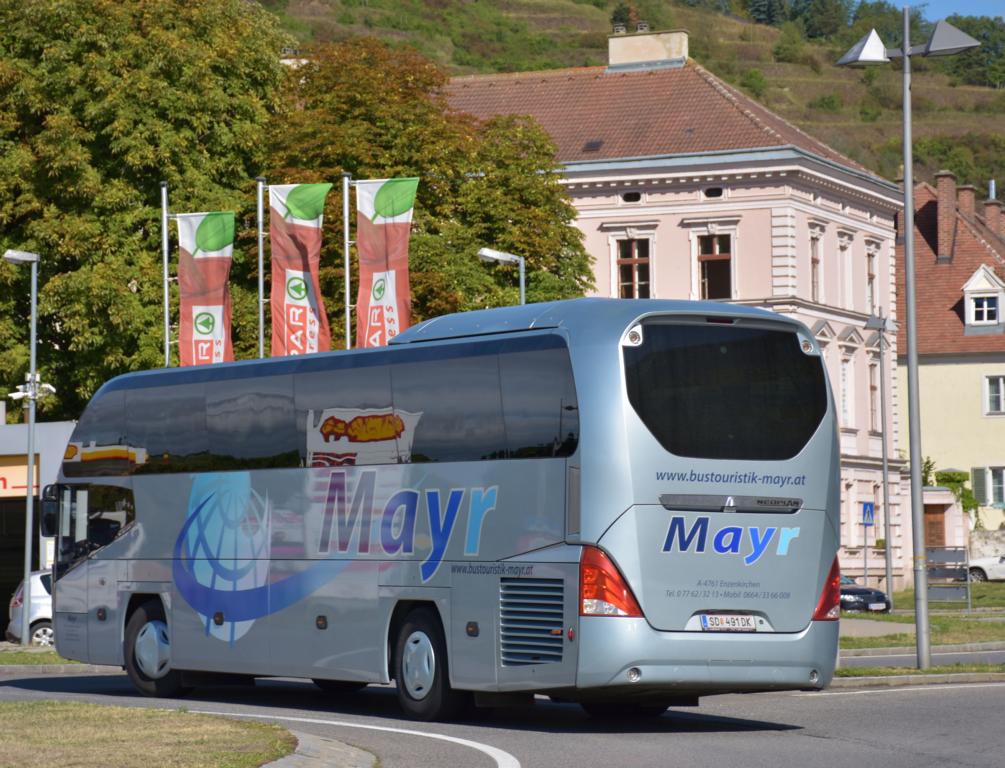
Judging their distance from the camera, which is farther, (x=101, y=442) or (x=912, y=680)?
(x=912, y=680)

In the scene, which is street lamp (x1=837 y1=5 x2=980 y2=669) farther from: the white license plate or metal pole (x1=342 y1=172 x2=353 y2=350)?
metal pole (x1=342 y1=172 x2=353 y2=350)

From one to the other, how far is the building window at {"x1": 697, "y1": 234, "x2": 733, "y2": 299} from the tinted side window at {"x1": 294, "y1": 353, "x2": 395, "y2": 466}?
47.1m

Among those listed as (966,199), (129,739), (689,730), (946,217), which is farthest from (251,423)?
(966,199)

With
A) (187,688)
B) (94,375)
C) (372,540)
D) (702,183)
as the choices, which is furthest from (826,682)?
(702,183)

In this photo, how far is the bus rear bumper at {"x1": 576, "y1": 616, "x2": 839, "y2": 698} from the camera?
675 inches

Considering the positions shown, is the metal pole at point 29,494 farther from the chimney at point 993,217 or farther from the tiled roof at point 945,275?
the chimney at point 993,217

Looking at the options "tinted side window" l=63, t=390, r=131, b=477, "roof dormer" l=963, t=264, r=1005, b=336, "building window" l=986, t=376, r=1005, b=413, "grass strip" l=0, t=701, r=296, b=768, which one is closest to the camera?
"grass strip" l=0, t=701, r=296, b=768

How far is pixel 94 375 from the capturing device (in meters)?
49.6

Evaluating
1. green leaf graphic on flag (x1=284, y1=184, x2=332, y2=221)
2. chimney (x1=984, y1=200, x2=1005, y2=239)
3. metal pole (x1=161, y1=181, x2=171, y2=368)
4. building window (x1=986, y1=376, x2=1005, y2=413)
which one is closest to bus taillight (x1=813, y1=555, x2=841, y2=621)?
green leaf graphic on flag (x1=284, y1=184, x2=332, y2=221)

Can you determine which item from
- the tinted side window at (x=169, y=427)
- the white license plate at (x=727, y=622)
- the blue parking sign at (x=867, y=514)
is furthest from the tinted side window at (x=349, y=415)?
the blue parking sign at (x=867, y=514)

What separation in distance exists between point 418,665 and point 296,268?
2232 centimetres

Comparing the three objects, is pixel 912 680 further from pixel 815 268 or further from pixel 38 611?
pixel 815 268

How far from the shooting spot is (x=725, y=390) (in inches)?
705

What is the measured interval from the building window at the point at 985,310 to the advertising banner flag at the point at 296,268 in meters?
53.0
